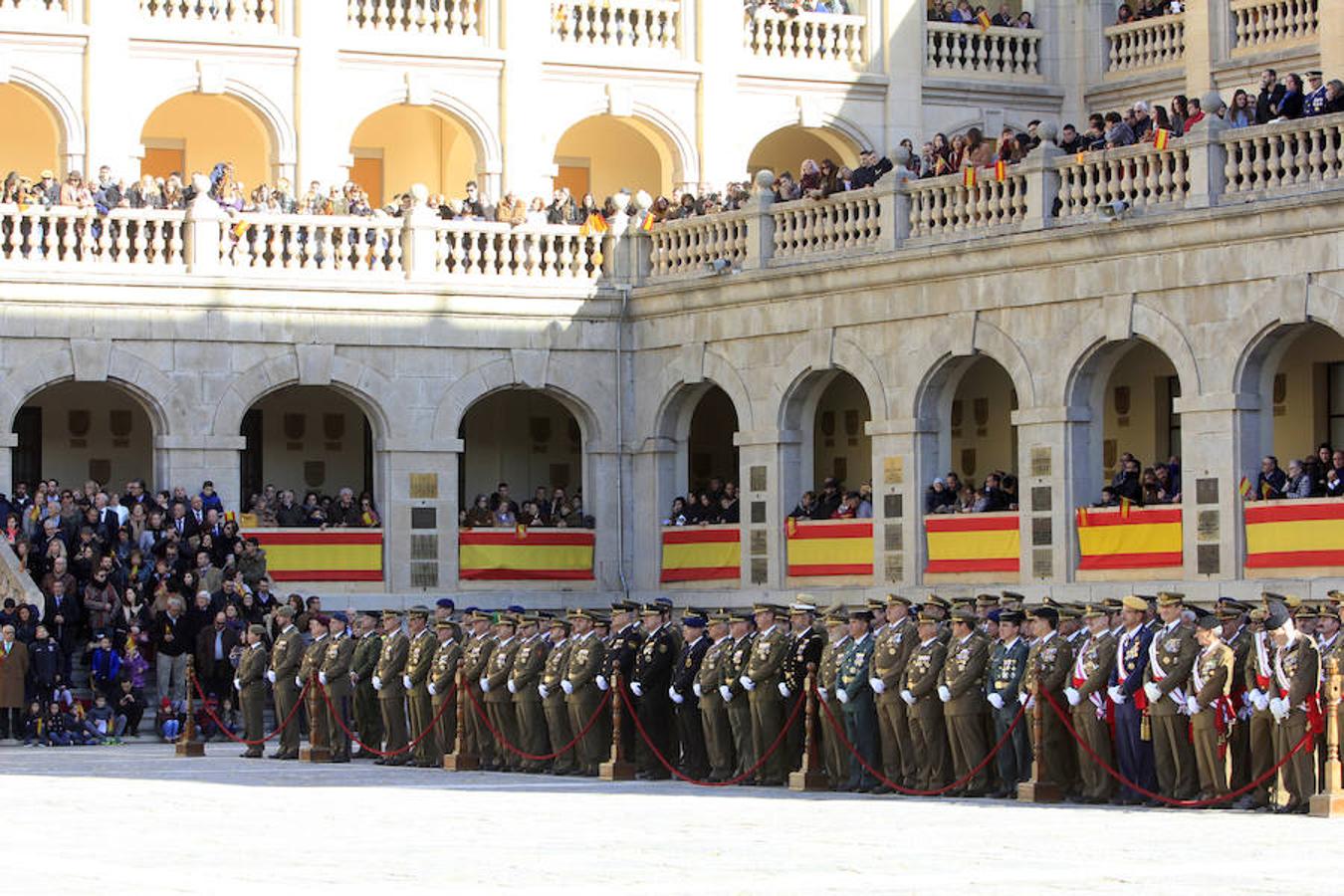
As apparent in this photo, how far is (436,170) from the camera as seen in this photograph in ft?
139

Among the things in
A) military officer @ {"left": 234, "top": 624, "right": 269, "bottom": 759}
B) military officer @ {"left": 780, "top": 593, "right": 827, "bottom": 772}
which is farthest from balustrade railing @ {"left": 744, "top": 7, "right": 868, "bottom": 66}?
military officer @ {"left": 780, "top": 593, "right": 827, "bottom": 772}

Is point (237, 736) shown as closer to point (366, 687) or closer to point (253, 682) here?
point (253, 682)

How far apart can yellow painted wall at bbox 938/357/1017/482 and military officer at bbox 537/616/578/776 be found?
432 inches

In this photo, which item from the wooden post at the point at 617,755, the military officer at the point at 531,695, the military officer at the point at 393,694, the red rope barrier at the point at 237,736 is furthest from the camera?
the red rope barrier at the point at 237,736

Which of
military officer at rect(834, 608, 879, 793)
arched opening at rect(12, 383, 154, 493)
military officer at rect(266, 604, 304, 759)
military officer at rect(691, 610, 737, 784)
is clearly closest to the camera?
military officer at rect(834, 608, 879, 793)

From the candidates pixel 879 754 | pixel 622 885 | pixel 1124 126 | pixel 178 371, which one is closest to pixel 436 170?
pixel 178 371

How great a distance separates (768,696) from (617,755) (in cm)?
161

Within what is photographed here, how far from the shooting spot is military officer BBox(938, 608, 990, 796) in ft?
74.4

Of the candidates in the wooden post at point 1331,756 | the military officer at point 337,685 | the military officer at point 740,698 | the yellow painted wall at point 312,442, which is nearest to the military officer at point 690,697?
the military officer at point 740,698

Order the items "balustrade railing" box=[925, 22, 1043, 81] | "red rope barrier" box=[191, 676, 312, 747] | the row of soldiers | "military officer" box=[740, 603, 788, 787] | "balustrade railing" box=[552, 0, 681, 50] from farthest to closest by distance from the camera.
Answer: "balustrade railing" box=[925, 22, 1043, 81] → "balustrade railing" box=[552, 0, 681, 50] → "red rope barrier" box=[191, 676, 312, 747] → "military officer" box=[740, 603, 788, 787] → the row of soldiers

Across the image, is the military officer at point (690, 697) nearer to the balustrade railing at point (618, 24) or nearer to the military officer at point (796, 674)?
the military officer at point (796, 674)

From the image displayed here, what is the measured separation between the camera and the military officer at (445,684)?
2695 centimetres

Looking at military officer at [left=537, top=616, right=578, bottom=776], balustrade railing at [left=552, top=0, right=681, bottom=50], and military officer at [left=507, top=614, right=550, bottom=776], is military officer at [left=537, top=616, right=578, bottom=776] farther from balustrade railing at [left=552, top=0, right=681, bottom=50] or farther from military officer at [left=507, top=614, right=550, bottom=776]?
balustrade railing at [left=552, top=0, right=681, bottom=50]

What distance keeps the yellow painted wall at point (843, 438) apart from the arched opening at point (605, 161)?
5499mm
